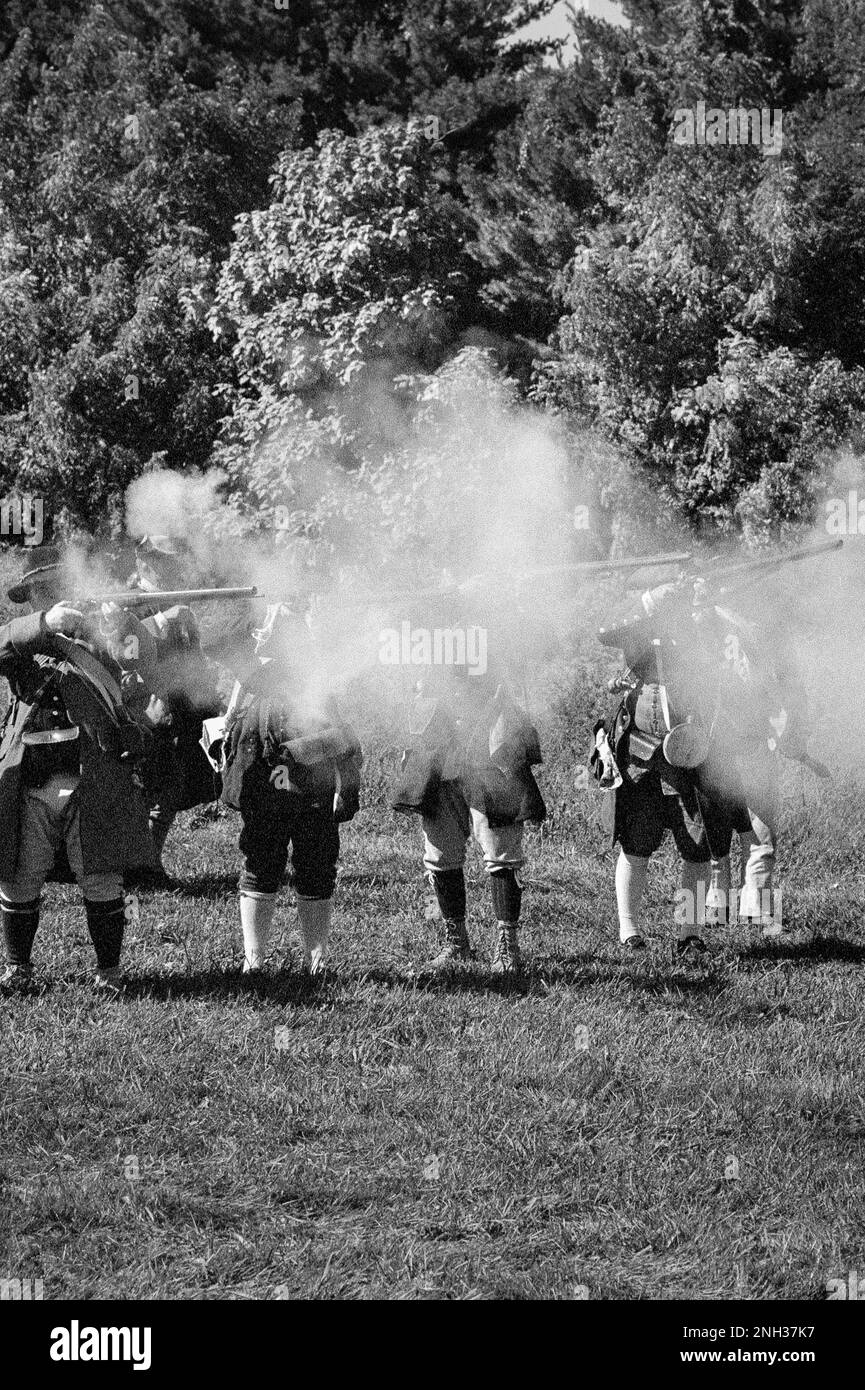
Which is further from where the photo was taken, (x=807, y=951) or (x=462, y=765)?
(x=807, y=951)

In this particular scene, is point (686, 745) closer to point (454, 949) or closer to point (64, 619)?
point (454, 949)

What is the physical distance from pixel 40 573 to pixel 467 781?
2571 mm

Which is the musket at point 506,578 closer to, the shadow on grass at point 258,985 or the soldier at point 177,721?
the soldier at point 177,721

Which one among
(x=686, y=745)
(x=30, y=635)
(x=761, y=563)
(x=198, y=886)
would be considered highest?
(x=761, y=563)

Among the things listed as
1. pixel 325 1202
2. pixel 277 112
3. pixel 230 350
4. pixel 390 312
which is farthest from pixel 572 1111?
pixel 277 112

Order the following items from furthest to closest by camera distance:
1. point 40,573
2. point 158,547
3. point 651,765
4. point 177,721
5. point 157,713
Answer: point 177,721
point 157,713
point 158,547
point 651,765
point 40,573

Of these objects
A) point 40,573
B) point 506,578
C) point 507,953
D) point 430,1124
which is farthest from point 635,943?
point 40,573

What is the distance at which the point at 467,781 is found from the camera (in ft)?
26.1

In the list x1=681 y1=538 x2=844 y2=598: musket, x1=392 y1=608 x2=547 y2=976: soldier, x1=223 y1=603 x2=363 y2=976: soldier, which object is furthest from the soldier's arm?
x1=681 y1=538 x2=844 y2=598: musket

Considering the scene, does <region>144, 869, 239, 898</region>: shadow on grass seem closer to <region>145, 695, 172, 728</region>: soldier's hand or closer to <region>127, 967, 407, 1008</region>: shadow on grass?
<region>145, 695, 172, 728</region>: soldier's hand

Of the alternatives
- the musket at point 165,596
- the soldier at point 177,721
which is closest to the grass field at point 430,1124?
the soldier at point 177,721

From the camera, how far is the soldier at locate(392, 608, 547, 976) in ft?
25.8

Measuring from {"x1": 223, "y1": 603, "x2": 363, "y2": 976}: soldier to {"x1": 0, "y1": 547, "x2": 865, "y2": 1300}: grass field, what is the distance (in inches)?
15.1

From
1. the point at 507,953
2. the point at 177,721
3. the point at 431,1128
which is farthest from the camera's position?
the point at 177,721
